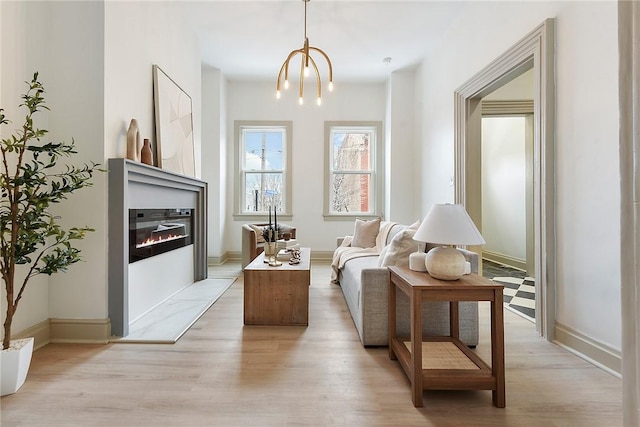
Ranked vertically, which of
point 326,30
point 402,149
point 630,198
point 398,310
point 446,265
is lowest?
point 398,310

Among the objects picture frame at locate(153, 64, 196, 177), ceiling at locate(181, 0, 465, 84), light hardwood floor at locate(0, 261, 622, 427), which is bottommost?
light hardwood floor at locate(0, 261, 622, 427)

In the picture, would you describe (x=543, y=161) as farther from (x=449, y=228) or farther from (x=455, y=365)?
(x=455, y=365)

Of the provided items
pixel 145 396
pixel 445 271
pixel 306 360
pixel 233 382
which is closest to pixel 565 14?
pixel 445 271

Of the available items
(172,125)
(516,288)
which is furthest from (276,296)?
(516,288)

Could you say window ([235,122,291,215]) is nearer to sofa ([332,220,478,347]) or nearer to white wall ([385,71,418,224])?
white wall ([385,71,418,224])

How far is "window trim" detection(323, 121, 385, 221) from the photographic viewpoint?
18.5 ft

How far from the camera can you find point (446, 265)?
1.65m

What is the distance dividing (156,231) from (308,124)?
3.49 meters

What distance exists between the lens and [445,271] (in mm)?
1645

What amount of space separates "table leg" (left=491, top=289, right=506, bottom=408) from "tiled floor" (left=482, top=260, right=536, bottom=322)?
152 cm

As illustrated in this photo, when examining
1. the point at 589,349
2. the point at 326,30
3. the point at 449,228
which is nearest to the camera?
the point at 449,228

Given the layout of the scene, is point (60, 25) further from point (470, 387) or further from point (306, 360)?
point (470, 387)

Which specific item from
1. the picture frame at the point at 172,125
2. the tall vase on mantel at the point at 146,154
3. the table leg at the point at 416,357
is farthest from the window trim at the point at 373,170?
the table leg at the point at 416,357

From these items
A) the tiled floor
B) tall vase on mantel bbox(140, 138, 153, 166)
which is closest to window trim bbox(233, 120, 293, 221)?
tall vase on mantel bbox(140, 138, 153, 166)
